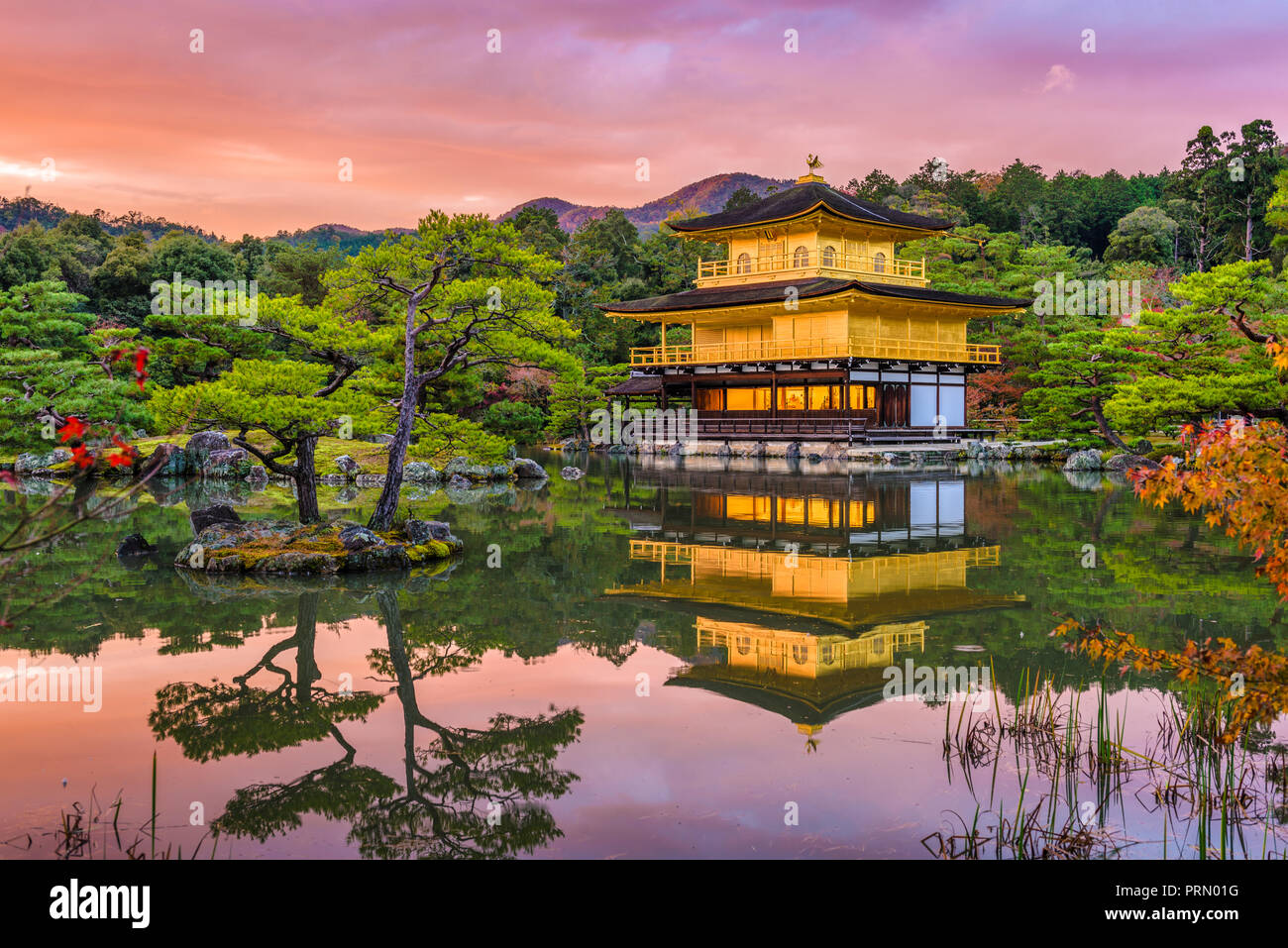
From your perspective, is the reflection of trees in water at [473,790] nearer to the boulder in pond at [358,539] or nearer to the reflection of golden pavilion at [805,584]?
the reflection of golden pavilion at [805,584]

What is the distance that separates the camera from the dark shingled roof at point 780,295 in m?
36.5

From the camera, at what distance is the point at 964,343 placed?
40.4 m

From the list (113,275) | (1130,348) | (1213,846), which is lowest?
(1213,846)

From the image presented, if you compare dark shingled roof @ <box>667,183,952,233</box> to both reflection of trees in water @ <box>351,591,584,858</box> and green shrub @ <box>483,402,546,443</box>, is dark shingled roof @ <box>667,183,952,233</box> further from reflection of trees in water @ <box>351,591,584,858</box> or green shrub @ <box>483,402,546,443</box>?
reflection of trees in water @ <box>351,591,584,858</box>

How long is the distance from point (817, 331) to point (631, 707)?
3299 cm

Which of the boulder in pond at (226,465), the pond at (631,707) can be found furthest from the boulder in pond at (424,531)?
the boulder in pond at (226,465)

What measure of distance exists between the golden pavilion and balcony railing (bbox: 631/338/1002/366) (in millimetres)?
74

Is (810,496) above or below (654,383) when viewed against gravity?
below

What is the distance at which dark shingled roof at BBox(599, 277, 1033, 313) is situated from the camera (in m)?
36.5

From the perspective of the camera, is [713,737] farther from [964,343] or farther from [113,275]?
[113,275]

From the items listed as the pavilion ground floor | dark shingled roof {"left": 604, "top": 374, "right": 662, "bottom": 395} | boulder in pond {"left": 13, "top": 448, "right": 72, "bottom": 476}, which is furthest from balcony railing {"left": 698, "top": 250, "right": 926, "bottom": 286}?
boulder in pond {"left": 13, "top": 448, "right": 72, "bottom": 476}

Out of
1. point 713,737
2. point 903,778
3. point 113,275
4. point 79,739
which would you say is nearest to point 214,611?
point 79,739

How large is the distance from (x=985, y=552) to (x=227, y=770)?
10940mm

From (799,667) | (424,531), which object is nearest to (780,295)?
(424,531)
